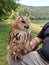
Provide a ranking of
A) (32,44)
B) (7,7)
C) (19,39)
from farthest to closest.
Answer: (7,7) < (32,44) < (19,39)

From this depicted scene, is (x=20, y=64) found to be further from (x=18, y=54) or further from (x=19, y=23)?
(x=19, y=23)

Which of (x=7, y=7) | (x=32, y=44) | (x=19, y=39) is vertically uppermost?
(x=19, y=39)

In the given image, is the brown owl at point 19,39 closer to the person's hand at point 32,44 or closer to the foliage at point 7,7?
the person's hand at point 32,44

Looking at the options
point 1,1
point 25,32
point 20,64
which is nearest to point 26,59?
point 20,64

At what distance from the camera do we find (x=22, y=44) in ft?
11.6

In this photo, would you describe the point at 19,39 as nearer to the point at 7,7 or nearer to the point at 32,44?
the point at 32,44

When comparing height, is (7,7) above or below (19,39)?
below

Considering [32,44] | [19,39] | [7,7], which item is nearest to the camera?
[19,39]

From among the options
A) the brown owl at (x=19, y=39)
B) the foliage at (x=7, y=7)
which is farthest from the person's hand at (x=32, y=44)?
the foliage at (x=7, y=7)

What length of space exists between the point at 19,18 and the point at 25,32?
19 centimetres

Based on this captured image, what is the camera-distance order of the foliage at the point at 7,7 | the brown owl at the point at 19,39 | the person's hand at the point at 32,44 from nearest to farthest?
the brown owl at the point at 19,39
the person's hand at the point at 32,44
the foliage at the point at 7,7

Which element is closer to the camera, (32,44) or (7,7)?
(32,44)

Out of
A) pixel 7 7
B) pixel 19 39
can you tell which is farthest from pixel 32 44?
pixel 7 7

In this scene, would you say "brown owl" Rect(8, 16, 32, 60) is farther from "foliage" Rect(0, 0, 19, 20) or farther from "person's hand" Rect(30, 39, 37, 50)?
"foliage" Rect(0, 0, 19, 20)
